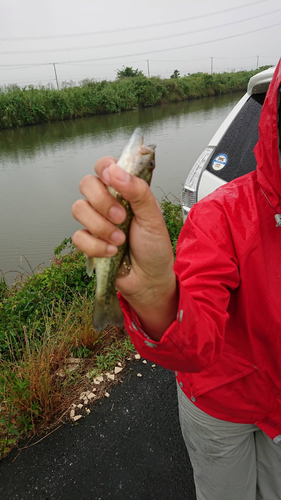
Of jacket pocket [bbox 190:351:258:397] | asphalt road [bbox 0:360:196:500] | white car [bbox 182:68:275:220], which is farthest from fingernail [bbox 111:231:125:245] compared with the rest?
white car [bbox 182:68:275:220]

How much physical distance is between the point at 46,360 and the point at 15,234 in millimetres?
5927

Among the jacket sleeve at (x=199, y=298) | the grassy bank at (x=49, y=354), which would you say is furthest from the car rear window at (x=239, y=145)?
the grassy bank at (x=49, y=354)

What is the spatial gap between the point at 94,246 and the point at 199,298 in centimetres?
48

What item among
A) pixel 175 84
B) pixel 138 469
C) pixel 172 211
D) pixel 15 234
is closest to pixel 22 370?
pixel 138 469

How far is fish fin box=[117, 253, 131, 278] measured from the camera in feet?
3.40

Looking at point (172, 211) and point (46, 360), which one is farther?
point (172, 211)

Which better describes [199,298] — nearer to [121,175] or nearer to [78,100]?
[121,175]

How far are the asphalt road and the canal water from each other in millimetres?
3626

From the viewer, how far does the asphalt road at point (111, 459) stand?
2258 millimetres

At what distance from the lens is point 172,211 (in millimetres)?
5910

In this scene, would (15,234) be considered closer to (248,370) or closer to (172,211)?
(172,211)

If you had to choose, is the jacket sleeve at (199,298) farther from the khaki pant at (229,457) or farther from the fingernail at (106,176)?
the khaki pant at (229,457)

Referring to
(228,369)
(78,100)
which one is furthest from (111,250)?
(78,100)

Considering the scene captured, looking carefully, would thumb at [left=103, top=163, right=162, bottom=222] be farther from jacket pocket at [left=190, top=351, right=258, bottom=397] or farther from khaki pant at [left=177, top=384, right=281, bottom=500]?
khaki pant at [left=177, top=384, right=281, bottom=500]
